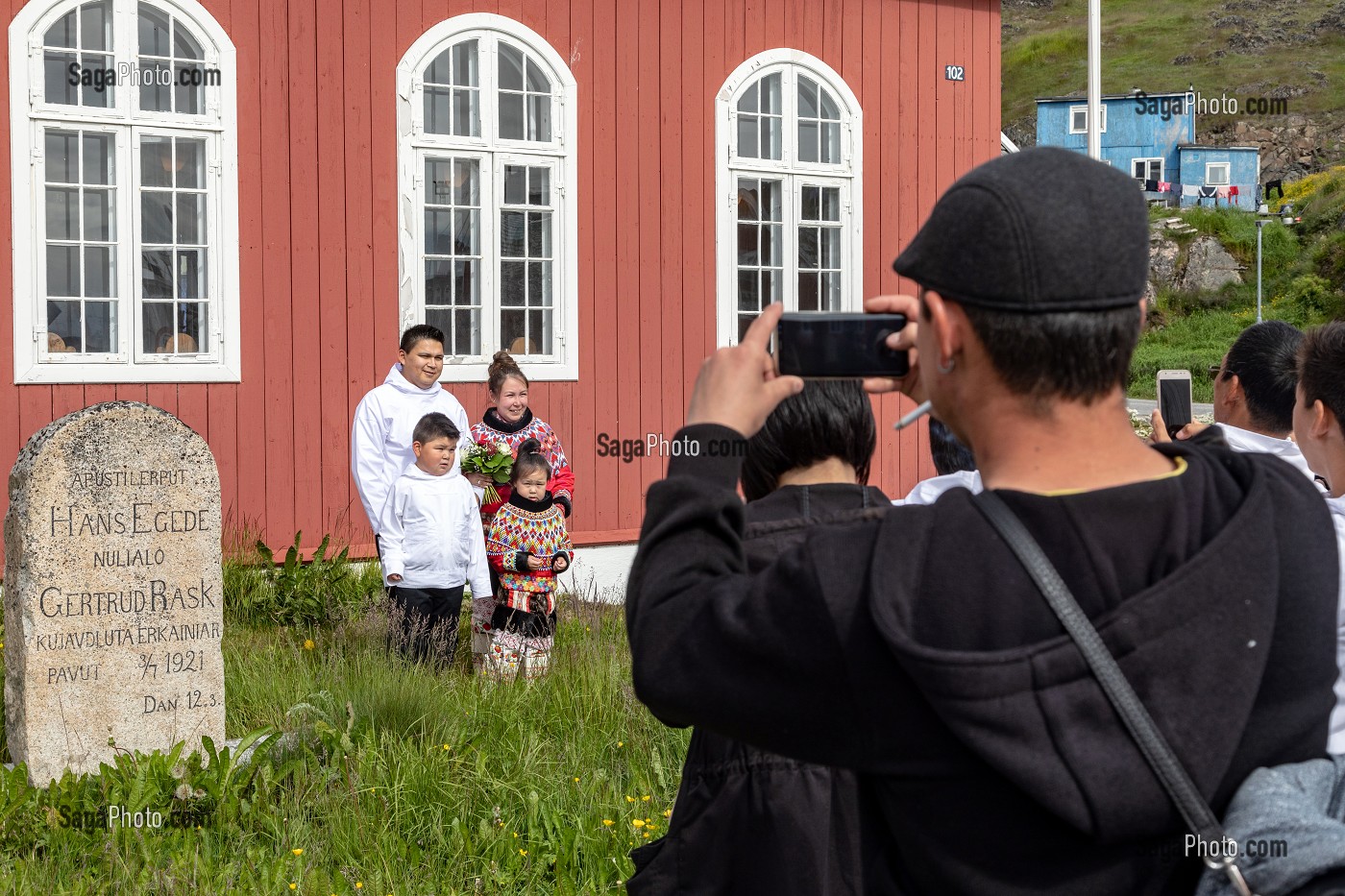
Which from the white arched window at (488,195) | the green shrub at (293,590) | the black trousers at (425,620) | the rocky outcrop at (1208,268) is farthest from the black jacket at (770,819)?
the rocky outcrop at (1208,268)

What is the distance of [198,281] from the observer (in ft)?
28.8

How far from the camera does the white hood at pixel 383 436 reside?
7.27m

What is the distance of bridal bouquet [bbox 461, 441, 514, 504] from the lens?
6910 mm

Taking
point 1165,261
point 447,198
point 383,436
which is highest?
point 1165,261

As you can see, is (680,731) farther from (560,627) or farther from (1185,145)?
(1185,145)

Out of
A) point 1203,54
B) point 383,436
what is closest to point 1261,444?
point 383,436

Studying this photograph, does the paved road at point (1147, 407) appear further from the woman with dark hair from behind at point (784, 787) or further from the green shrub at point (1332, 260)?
the woman with dark hair from behind at point (784, 787)

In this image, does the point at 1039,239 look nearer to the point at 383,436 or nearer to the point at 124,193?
the point at 383,436

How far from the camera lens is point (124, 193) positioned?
8.50m

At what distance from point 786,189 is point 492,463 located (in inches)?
194

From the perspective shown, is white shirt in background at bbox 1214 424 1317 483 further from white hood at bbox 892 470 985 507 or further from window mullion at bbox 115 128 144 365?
window mullion at bbox 115 128 144 365

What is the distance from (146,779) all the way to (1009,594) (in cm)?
425

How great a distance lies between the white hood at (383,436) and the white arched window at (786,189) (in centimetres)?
374

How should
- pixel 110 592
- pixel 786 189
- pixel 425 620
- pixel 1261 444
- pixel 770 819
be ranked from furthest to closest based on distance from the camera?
pixel 786 189 → pixel 425 620 → pixel 110 592 → pixel 1261 444 → pixel 770 819
